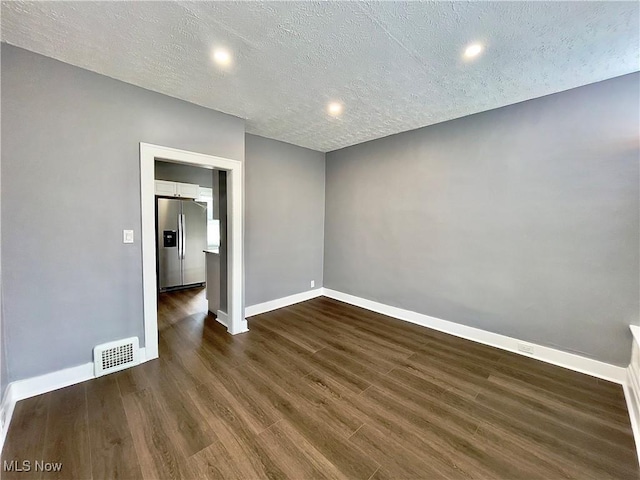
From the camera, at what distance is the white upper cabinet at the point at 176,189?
16.4ft

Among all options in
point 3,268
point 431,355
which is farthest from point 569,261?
point 3,268

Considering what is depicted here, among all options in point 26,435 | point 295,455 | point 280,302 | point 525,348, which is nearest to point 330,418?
point 295,455

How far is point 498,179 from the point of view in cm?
292

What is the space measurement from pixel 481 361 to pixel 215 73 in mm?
3788

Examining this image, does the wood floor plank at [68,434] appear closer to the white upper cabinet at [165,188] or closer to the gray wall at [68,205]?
the gray wall at [68,205]

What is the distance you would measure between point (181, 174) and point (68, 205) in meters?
3.55

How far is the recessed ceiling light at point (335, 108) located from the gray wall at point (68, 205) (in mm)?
1642

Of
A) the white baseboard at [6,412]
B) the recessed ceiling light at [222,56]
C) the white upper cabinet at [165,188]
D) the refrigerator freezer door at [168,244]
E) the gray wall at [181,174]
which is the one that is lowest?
the white baseboard at [6,412]

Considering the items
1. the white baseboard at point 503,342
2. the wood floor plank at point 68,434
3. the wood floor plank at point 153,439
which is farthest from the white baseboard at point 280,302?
the wood floor plank at point 68,434

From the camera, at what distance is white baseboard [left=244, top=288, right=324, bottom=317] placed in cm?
389

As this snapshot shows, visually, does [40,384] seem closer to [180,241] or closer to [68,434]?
[68,434]

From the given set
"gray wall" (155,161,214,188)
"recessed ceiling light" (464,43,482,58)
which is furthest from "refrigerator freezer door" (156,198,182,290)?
"recessed ceiling light" (464,43,482,58)

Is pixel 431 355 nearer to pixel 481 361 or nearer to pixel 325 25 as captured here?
pixel 481 361

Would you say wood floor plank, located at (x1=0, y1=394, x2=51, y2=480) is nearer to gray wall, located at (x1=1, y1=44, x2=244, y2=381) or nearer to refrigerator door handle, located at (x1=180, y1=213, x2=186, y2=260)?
gray wall, located at (x1=1, y1=44, x2=244, y2=381)
